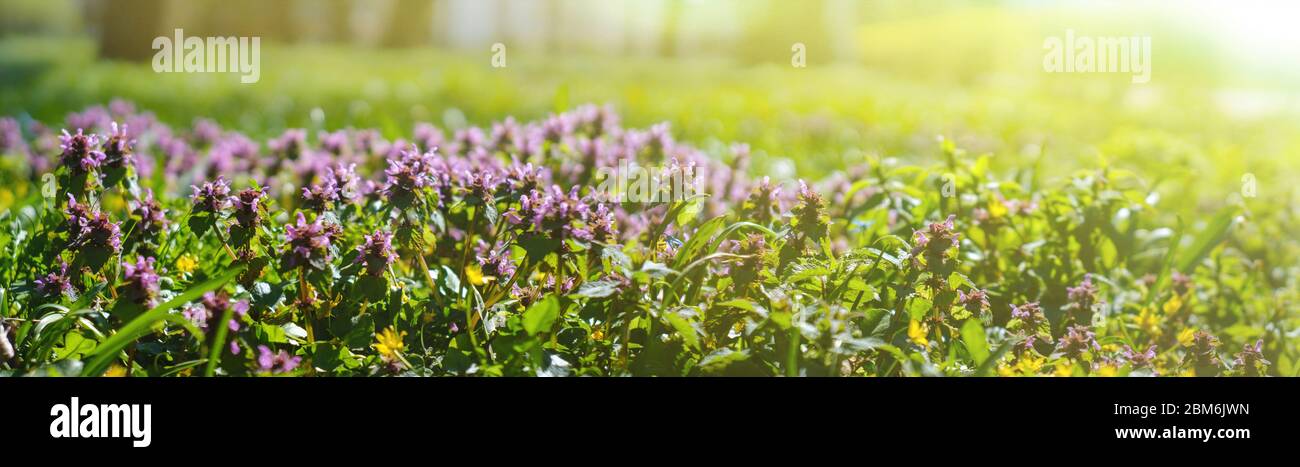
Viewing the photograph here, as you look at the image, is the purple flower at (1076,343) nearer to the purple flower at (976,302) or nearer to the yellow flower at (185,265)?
the purple flower at (976,302)

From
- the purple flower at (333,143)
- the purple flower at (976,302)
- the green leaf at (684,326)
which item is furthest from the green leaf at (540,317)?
the purple flower at (333,143)

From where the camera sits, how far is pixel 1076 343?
9.36 feet

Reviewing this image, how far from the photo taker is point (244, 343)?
2426 mm

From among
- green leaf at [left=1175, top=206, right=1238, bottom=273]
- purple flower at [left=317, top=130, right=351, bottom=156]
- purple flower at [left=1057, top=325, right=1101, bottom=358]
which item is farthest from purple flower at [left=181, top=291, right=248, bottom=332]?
→ green leaf at [left=1175, top=206, right=1238, bottom=273]

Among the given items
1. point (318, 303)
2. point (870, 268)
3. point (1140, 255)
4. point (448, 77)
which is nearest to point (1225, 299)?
point (1140, 255)

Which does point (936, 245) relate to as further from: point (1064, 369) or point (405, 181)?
point (405, 181)

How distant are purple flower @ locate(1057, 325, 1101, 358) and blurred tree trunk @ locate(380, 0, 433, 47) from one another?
2732cm

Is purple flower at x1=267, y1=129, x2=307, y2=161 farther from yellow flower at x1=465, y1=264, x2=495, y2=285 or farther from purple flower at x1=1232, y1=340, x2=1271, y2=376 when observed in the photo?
purple flower at x1=1232, y1=340, x2=1271, y2=376

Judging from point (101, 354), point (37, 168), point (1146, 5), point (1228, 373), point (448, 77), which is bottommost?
point (1228, 373)

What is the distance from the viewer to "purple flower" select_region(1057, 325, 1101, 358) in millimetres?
2850

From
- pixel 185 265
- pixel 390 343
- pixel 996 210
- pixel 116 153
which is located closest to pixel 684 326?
pixel 390 343
